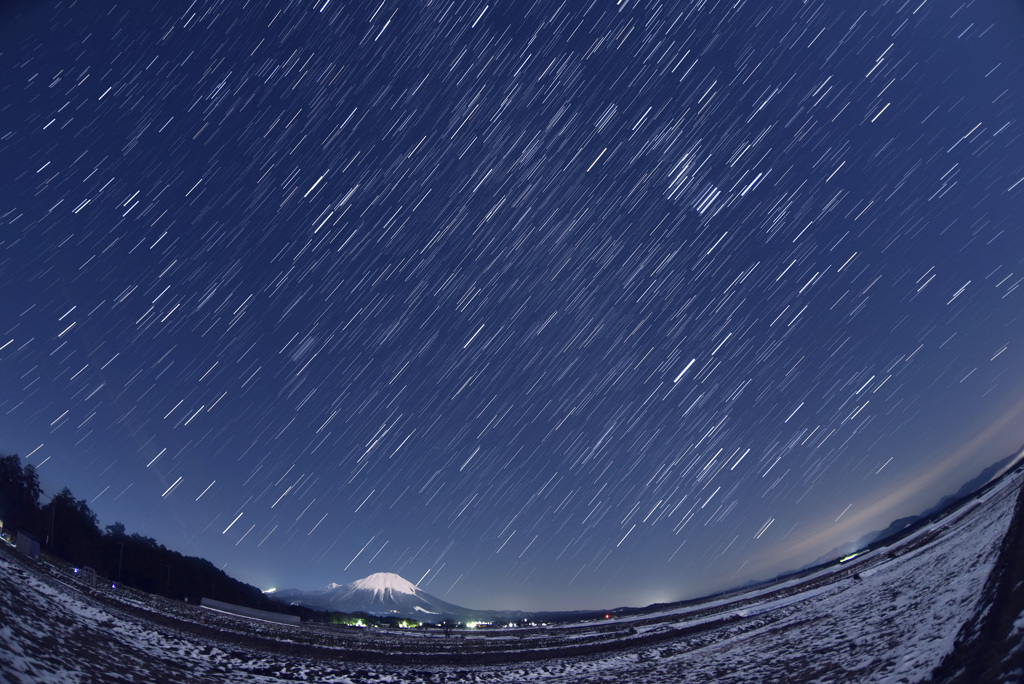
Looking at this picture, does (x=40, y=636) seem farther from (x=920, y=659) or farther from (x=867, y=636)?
(x=867, y=636)

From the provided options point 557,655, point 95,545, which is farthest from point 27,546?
point 557,655

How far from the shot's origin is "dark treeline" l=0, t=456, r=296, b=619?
57281mm

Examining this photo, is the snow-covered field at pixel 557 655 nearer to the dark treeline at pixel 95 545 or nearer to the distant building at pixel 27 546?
the distant building at pixel 27 546

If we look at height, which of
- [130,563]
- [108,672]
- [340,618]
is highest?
[130,563]

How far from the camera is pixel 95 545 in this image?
6712 cm

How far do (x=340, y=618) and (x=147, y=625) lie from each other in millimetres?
95010

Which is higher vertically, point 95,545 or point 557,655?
point 95,545

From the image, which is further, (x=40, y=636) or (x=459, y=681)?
(x=459, y=681)

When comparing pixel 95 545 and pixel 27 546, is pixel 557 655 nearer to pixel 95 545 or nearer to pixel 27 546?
pixel 27 546

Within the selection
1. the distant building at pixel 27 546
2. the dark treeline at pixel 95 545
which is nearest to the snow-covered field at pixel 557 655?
the distant building at pixel 27 546

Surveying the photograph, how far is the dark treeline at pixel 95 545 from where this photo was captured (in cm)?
5728

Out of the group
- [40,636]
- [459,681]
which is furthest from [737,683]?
[40,636]

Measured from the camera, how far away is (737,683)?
1395 centimetres

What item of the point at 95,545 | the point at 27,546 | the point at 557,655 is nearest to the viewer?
the point at 557,655
